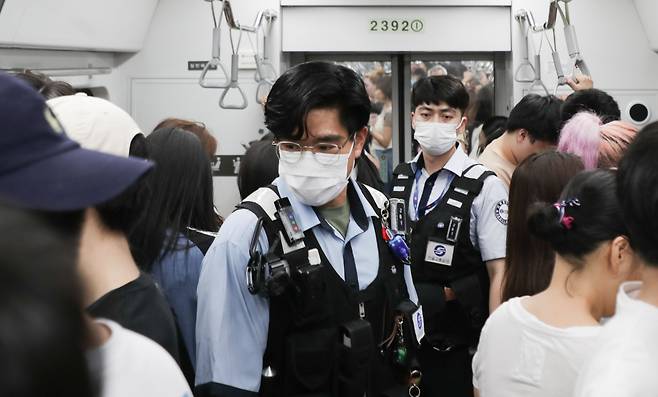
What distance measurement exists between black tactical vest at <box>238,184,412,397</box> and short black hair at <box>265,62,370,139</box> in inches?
9.0

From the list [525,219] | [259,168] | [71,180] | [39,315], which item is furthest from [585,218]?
[259,168]

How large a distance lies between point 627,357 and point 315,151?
3.57ft

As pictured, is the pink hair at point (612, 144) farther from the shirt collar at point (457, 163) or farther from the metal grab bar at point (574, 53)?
the metal grab bar at point (574, 53)

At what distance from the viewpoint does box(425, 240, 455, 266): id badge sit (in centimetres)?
304

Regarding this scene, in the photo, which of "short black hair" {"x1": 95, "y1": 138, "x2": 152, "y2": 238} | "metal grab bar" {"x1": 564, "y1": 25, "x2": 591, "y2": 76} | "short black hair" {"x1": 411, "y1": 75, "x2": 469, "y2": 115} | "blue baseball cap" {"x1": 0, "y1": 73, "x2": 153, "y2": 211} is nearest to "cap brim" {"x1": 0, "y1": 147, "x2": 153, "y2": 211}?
"blue baseball cap" {"x1": 0, "y1": 73, "x2": 153, "y2": 211}

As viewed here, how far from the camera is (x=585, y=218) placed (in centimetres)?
164

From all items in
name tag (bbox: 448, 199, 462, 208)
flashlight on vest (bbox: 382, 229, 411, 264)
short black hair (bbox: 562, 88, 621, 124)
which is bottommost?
flashlight on vest (bbox: 382, 229, 411, 264)

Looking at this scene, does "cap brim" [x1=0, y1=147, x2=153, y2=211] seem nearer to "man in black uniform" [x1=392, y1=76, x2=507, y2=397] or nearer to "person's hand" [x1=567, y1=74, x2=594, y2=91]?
"man in black uniform" [x1=392, y1=76, x2=507, y2=397]

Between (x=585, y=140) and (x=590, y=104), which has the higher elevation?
(x=590, y=104)

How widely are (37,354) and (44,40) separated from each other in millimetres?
A: 4200

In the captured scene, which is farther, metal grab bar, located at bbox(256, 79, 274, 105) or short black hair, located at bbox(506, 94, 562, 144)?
metal grab bar, located at bbox(256, 79, 274, 105)

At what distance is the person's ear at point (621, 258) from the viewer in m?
1.58

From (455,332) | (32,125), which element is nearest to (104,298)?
(32,125)

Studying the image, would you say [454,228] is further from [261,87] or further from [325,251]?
[261,87]
